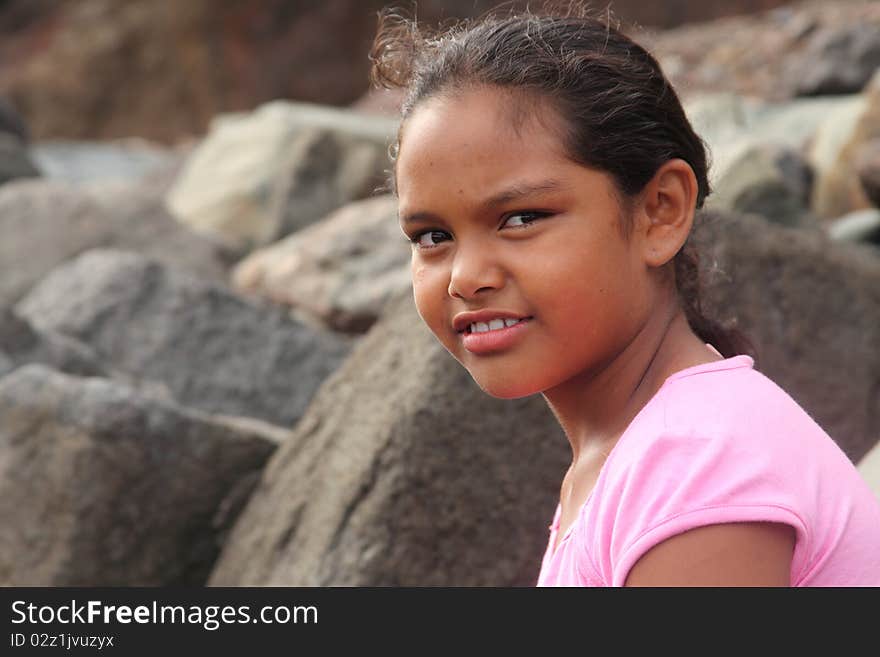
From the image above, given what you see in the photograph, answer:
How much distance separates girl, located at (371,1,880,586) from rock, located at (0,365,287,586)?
1.52m

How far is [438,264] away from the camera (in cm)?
160

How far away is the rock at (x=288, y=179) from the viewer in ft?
21.6

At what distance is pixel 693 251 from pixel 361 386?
1223 millimetres

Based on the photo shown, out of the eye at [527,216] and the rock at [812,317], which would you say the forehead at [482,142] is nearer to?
the eye at [527,216]

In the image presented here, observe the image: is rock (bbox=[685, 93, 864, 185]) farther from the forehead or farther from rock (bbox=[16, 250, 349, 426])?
the forehead

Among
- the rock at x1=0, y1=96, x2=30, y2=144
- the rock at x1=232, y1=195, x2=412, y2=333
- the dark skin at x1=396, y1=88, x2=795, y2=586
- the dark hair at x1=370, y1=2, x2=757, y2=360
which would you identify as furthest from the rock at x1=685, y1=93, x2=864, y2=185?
the rock at x1=0, y1=96, x2=30, y2=144

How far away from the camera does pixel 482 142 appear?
1.53 m

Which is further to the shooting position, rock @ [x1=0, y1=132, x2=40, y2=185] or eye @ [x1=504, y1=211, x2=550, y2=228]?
rock @ [x1=0, y1=132, x2=40, y2=185]

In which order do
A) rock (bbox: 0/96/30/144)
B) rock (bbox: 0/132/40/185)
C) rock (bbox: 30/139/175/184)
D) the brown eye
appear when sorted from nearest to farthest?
1. the brown eye
2. rock (bbox: 0/132/40/185)
3. rock (bbox: 0/96/30/144)
4. rock (bbox: 30/139/175/184)

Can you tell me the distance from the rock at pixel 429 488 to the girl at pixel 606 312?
93 centimetres

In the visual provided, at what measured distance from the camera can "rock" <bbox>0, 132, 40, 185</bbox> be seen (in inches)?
289

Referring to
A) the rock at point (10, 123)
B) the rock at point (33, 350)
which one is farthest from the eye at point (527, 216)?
the rock at point (10, 123)

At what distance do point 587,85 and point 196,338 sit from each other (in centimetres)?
305

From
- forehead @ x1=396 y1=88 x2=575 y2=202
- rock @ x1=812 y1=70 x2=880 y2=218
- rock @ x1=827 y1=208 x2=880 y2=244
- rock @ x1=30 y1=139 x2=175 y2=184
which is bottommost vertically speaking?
rock @ x1=30 y1=139 x2=175 y2=184
